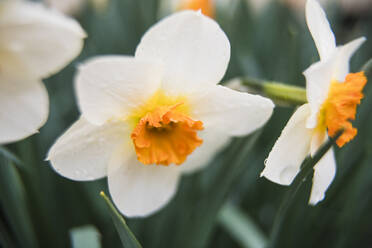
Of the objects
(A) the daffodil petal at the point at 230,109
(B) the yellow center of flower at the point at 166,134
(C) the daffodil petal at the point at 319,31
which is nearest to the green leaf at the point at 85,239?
(B) the yellow center of flower at the point at 166,134

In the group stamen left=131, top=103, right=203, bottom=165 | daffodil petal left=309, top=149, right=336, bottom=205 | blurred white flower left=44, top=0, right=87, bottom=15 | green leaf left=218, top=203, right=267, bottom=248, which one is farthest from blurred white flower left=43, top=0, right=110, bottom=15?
daffodil petal left=309, top=149, right=336, bottom=205

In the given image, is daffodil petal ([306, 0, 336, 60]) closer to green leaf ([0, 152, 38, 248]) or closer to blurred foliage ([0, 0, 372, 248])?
blurred foliage ([0, 0, 372, 248])

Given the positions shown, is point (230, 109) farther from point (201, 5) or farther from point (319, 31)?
point (201, 5)

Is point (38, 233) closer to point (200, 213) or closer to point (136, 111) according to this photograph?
point (200, 213)

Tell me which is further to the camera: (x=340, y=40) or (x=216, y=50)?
(x=340, y=40)

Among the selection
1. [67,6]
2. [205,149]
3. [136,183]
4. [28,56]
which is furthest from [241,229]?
[67,6]

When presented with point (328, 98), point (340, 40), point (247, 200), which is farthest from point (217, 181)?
point (340, 40)
